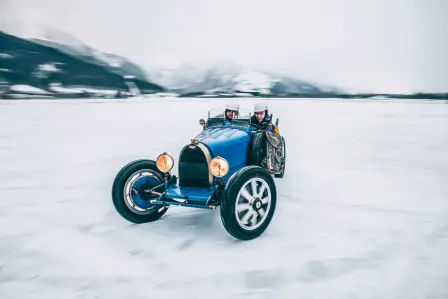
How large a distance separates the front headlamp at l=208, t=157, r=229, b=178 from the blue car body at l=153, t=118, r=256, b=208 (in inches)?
4.7

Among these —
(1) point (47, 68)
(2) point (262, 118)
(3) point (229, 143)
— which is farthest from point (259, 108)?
(1) point (47, 68)

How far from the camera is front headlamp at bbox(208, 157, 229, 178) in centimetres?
395

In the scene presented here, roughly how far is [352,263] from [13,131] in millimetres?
13517

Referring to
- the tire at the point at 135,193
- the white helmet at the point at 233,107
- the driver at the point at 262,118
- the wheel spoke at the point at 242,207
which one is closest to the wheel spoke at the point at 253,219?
the wheel spoke at the point at 242,207

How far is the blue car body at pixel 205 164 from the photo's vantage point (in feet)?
13.5

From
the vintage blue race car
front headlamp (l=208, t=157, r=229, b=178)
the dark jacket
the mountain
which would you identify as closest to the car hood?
the vintage blue race car

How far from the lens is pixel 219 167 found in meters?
3.98

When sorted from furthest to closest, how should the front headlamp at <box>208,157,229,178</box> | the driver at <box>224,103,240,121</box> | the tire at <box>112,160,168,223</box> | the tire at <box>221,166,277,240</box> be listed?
the driver at <box>224,103,240,121</box> < the tire at <box>112,160,168,223</box> < the front headlamp at <box>208,157,229,178</box> < the tire at <box>221,166,277,240</box>

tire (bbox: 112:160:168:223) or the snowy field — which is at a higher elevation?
tire (bbox: 112:160:168:223)

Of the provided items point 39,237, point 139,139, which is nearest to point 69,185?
point 39,237

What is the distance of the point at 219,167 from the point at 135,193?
1103 mm

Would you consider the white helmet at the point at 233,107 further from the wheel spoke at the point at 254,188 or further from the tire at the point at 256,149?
the wheel spoke at the point at 254,188

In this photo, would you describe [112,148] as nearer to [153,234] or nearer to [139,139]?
[139,139]

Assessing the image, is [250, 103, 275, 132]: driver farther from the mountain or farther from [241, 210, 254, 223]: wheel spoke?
→ the mountain
